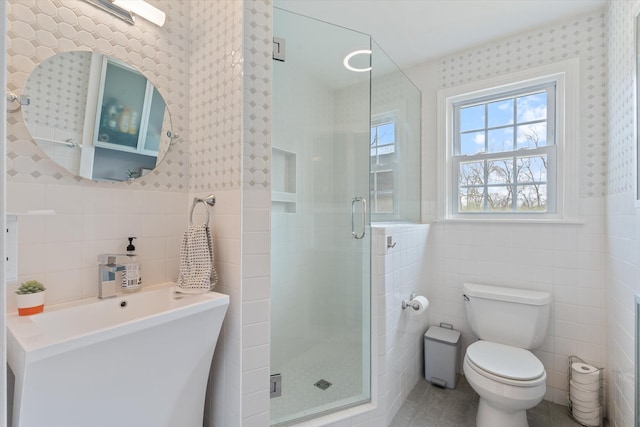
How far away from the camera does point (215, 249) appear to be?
4.44ft

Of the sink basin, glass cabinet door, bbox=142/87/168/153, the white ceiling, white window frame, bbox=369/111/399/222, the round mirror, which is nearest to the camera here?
the sink basin

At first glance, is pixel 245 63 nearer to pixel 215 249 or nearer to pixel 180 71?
pixel 180 71

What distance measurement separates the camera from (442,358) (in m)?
2.08

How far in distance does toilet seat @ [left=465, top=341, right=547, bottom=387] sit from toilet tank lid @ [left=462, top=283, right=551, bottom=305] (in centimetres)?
30

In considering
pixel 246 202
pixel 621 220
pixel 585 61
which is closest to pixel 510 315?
pixel 621 220

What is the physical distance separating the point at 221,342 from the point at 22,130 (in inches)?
44.1

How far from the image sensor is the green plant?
3.18ft

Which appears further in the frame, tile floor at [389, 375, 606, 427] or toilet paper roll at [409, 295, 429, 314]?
toilet paper roll at [409, 295, 429, 314]

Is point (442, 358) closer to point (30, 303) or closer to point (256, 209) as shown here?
point (256, 209)

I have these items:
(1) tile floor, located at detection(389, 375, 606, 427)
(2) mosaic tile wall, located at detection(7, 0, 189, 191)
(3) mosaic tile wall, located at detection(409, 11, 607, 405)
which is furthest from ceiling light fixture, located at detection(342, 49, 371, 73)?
(1) tile floor, located at detection(389, 375, 606, 427)

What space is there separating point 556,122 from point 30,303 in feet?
9.77

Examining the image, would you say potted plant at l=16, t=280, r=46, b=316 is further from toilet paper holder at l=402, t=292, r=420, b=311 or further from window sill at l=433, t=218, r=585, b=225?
window sill at l=433, t=218, r=585, b=225

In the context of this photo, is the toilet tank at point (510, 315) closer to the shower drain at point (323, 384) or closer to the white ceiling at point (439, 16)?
the shower drain at point (323, 384)

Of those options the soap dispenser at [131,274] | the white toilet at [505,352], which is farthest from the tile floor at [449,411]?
the soap dispenser at [131,274]
